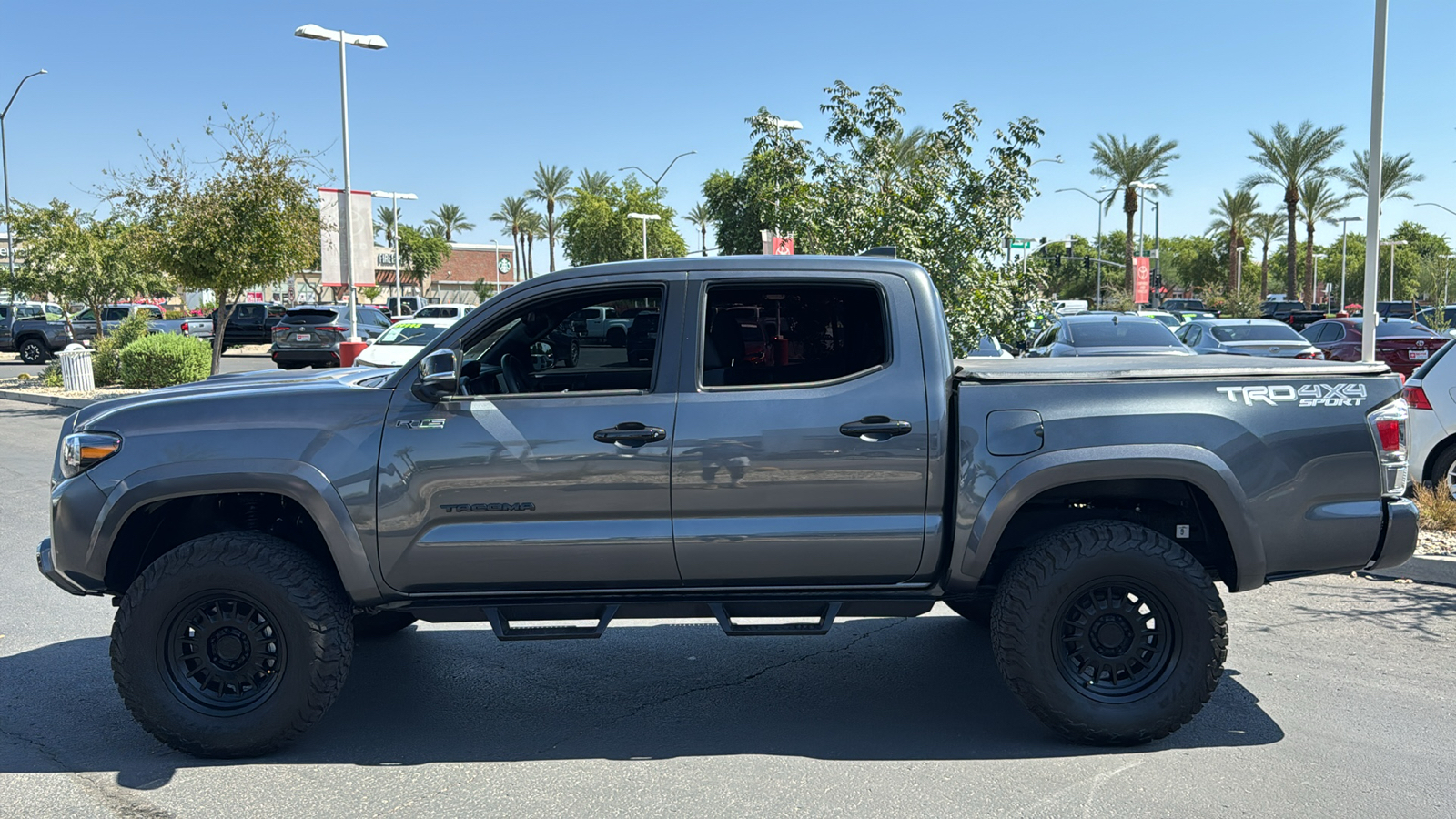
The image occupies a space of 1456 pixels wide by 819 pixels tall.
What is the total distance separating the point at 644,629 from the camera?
6.33m

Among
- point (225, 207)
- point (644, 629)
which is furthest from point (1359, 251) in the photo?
point (644, 629)

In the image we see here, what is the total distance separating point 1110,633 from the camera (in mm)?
4512

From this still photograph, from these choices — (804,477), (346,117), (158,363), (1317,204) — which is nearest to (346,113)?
(346,117)

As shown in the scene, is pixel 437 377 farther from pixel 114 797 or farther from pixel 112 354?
pixel 112 354

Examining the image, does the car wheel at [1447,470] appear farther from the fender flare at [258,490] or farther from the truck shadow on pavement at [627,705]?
the fender flare at [258,490]

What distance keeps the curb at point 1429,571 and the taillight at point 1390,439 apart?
9.63 ft

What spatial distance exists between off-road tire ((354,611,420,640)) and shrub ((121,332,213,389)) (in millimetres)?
16722

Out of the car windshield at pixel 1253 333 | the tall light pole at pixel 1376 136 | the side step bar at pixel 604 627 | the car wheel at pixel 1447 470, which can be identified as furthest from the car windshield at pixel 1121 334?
the side step bar at pixel 604 627

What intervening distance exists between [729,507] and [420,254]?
282 ft

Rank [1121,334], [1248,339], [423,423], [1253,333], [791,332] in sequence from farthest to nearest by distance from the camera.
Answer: [1253,333] → [1248,339] → [1121,334] → [791,332] → [423,423]

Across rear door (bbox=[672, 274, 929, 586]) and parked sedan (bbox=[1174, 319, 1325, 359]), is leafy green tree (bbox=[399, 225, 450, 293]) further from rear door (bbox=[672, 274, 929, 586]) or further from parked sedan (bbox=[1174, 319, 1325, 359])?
rear door (bbox=[672, 274, 929, 586])

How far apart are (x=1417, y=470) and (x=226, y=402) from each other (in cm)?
827

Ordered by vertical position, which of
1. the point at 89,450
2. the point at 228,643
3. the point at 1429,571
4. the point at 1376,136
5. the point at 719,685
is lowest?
the point at 719,685

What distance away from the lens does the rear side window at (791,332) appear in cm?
477
